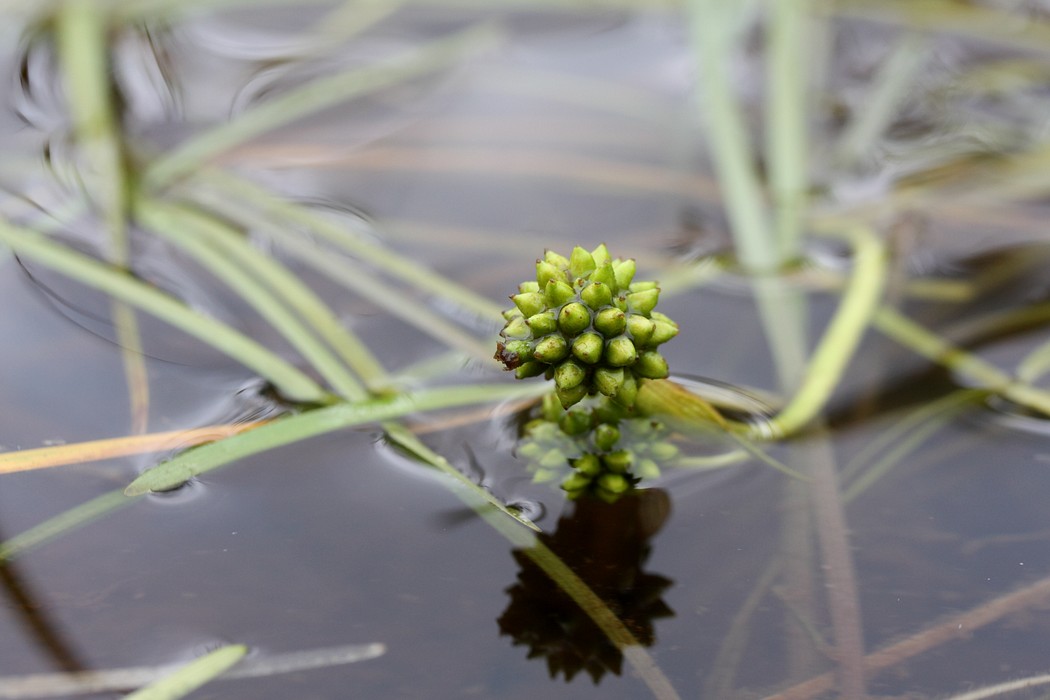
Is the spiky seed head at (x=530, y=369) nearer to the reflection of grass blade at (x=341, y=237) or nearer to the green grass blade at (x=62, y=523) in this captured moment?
the reflection of grass blade at (x=341, y=237)

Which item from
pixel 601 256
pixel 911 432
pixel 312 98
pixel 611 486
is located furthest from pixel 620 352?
pixel 312 98

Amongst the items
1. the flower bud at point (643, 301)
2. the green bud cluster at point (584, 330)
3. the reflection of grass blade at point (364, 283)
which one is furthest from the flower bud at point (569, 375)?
the reflection of grass blade at point (364, 283)

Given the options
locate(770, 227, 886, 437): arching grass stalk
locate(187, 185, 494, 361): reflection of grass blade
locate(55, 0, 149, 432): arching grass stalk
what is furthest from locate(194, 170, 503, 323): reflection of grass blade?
locate(770, 227, 886, 437): arching grass stalk

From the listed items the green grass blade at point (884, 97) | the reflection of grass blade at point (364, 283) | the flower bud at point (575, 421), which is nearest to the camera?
the flower bud at point (575, 421)

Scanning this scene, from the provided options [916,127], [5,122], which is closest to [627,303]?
[916,127]

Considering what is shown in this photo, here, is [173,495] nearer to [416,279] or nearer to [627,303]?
[416,279]

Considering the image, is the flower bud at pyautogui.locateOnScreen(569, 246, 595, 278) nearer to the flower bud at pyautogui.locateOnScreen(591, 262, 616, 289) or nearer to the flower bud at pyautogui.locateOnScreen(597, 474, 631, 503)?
the flower bud at pyautogui.locateOnScreen(591, 262, 616, 289)
